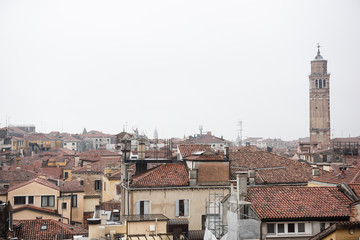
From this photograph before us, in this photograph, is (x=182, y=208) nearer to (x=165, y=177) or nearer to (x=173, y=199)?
(x=173, y=199)

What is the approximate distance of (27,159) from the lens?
7969 cm

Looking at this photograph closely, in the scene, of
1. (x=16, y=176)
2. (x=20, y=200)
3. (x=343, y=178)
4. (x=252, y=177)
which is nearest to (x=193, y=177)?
(x=252, y=177)

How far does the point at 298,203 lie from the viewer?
67.2 feet

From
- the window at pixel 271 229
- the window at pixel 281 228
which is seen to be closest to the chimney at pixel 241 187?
the window at pixel 271 229

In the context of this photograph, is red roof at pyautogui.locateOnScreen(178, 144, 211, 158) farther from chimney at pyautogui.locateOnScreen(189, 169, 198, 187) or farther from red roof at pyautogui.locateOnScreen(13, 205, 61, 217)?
red roof at pyautogui.locateOnScreen(13, 205, 61, 217)

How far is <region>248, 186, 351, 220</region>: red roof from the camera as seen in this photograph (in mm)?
19484

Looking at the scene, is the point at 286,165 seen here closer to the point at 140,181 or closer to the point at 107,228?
the point at 140,181

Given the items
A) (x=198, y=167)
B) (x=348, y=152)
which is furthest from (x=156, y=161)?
(x=348, y=152)

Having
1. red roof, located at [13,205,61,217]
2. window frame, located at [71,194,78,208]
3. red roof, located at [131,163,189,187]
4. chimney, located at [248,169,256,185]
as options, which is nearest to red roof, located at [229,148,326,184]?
chimney, located at [248,169,256,185]

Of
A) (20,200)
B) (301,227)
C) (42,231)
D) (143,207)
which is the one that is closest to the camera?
(301,227)

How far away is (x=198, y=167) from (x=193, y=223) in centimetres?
357

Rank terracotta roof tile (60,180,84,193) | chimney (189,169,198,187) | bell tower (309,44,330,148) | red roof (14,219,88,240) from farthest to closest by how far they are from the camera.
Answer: bell tower (309,44,330,148) → terracotta roof tile (60,180,84,193) → chimney (189,169,198,187) → red roof (14,219,88,240)

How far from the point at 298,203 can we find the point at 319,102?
107m

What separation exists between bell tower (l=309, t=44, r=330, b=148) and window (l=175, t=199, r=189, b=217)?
96.6 m
